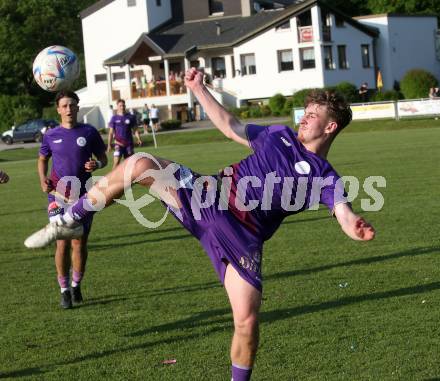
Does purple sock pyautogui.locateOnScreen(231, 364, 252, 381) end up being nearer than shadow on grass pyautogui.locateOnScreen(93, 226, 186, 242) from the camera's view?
Yes

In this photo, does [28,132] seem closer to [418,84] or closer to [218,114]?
[418,84]


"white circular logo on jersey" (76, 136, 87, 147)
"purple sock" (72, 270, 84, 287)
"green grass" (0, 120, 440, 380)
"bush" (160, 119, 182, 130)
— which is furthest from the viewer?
"bush" (160, 119, 182, 130)

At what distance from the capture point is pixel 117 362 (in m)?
6.67

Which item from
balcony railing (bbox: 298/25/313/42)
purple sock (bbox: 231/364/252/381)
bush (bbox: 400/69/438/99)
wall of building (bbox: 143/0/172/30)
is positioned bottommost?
purple sock (bbox: 231/364/252/381)

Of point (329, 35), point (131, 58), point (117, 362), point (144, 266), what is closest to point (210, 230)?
point (117, 362)

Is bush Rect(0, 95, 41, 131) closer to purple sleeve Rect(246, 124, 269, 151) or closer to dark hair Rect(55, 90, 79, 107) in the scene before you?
dark hair Rect(55, 90, 79, 107)

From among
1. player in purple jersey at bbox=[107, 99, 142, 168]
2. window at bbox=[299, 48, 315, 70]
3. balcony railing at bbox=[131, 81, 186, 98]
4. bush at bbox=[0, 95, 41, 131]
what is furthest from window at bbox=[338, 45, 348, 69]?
player in purple jersey at bbox=[107, 99, 142, 168]

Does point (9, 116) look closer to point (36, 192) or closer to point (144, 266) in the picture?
point (36, 192)

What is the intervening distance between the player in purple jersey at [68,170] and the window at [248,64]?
53.9 meters

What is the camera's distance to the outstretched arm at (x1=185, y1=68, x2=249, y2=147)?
20.0 feet

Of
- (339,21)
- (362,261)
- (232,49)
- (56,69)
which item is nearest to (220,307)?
(362,261)

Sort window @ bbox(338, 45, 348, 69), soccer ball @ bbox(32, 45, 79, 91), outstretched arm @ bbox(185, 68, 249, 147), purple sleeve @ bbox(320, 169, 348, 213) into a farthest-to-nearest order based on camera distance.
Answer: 1. window @ bbox(338, 45, 348, 69)
2. soccer ball @ bbox(32, 45, 79, 91)
3. outstretched arm @ bbox(185, 68, 249, 147)
4. purple sleeve @ bbox(320, 169, 348, 213)

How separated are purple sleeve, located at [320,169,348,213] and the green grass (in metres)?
1.37

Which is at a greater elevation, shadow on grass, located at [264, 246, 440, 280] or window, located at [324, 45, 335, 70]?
window, located at [324, 45, 335, 70]
